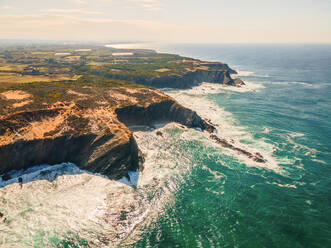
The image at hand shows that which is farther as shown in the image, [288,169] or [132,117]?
[132,117]

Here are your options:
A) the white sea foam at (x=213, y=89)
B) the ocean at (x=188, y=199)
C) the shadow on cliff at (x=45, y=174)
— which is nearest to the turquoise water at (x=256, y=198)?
the ocean at (x=188, y=199)

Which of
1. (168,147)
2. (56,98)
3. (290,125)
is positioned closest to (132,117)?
(168,147)

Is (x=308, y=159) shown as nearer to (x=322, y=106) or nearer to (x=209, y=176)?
(x=209, y=176)

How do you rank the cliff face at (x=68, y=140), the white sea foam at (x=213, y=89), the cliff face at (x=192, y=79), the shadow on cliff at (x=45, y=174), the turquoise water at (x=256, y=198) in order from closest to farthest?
the turquoise water at (x=256, y=198) → the shadow on cliff at (x=45, y=174) → the cliff face at (x=68, y=140) → the white sea foam at (x=213, y=89) → the cliff face at (x=192, y=79)

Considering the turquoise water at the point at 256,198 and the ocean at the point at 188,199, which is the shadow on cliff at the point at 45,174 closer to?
the ocean at the point at 188,199

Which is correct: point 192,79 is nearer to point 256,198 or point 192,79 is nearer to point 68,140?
point 68,140

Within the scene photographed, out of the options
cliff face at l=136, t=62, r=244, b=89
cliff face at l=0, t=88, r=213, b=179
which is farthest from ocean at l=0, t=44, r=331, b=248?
cliff face at l=136, t=62, r=244, b=89
